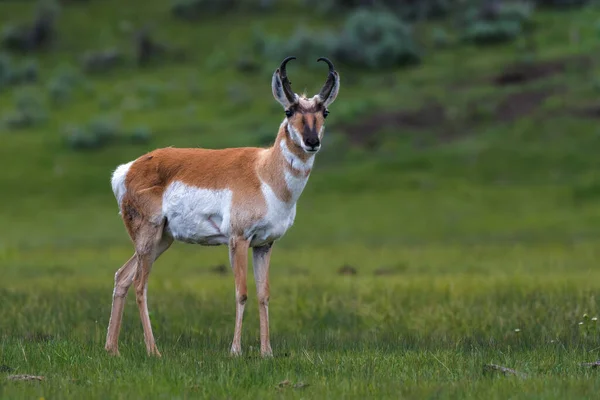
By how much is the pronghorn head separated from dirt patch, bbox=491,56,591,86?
41.2 metres

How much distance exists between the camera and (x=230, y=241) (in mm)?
12445

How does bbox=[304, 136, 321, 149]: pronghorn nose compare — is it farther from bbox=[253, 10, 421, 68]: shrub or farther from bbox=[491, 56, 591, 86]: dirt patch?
bbox=[253, 10, 421, 68]: shrub

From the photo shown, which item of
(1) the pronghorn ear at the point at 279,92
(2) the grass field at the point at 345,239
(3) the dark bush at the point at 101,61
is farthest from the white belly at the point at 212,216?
(3) the dark bush at the point at 101,61

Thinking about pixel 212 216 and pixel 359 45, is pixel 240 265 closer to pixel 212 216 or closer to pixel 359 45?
pixel 212 216

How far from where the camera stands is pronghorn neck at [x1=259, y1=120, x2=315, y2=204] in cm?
1249

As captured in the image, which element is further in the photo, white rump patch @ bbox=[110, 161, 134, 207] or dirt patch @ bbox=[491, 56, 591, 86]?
dirt patch @ bbox=[491, 56, 591, 86]

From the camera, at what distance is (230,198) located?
1259 cm

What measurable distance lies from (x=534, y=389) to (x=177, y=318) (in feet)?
26.0

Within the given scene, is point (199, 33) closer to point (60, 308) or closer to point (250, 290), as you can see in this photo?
point (250, 290)

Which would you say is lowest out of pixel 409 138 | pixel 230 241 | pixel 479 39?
pixel 230 241

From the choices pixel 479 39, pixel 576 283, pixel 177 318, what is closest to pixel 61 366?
pixel 177 318

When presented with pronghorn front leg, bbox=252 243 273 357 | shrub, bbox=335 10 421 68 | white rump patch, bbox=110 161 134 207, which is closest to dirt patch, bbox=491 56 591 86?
shrub, bbox=335 10 421 68

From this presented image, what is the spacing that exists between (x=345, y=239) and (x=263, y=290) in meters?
22.8

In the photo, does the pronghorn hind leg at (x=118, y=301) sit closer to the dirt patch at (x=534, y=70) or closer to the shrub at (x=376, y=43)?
the dirt patch at (x=534, y=70)
